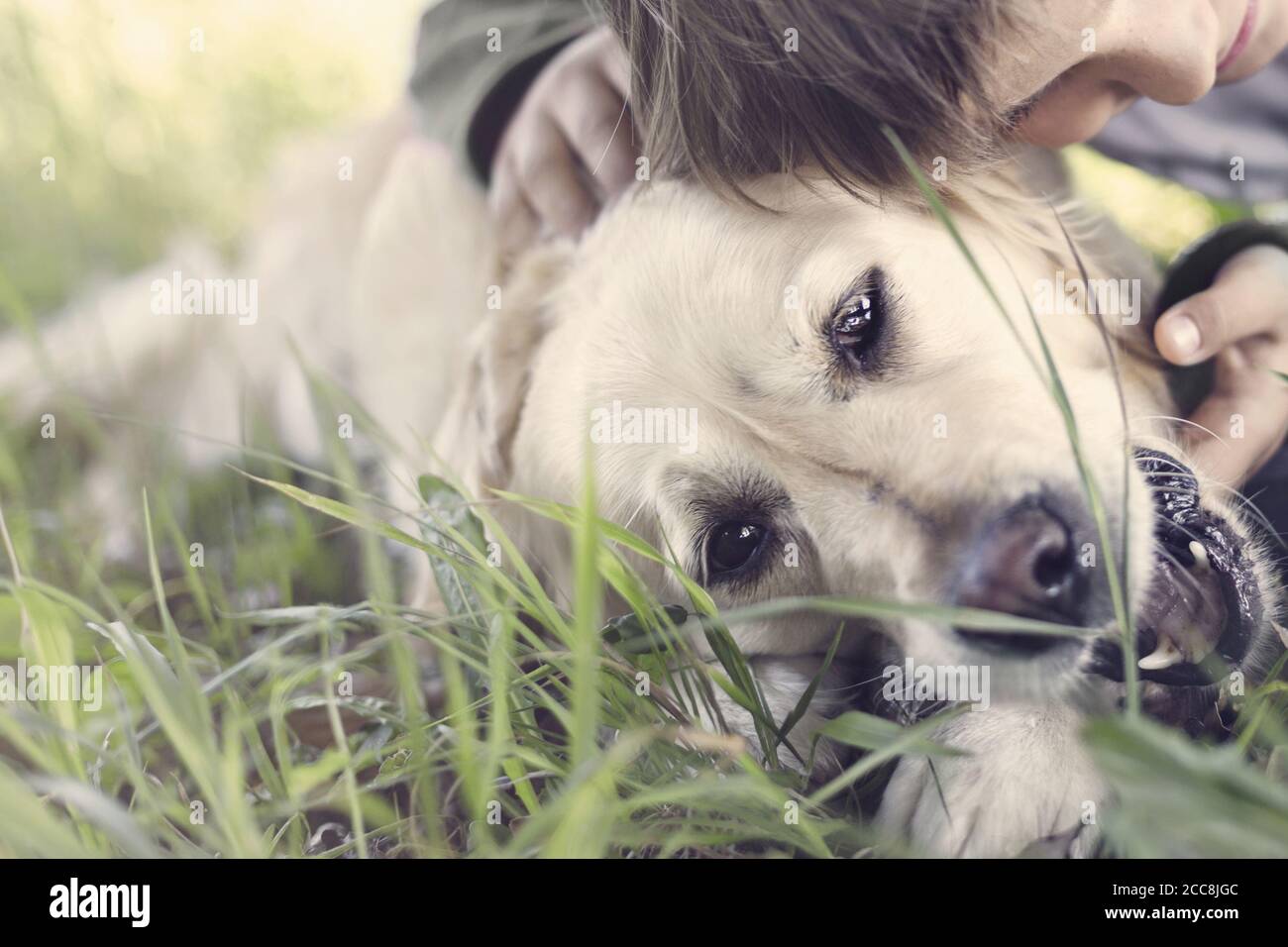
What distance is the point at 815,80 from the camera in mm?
1625

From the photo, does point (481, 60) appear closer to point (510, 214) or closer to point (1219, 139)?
point (510, 214)

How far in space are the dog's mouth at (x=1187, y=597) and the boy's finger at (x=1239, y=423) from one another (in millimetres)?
171

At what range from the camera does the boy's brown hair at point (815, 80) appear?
→ 1.58 metres

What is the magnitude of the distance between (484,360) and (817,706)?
105 cm

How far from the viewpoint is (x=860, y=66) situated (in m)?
1.60

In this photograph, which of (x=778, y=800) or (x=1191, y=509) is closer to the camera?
(x=778, y=800)

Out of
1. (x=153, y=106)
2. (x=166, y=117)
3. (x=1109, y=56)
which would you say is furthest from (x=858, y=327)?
(x=166, y=117)

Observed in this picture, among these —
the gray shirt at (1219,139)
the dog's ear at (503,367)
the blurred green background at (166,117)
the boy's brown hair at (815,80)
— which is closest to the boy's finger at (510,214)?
the dog's ear at (503,367)

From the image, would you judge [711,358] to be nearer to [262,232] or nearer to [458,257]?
[458,257]

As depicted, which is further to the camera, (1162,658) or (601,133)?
(601,133)

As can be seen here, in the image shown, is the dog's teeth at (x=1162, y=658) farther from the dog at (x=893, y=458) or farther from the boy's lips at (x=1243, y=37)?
the boy's lips at (x=1243, y=37)

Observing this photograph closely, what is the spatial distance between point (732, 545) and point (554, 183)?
1.04 m
